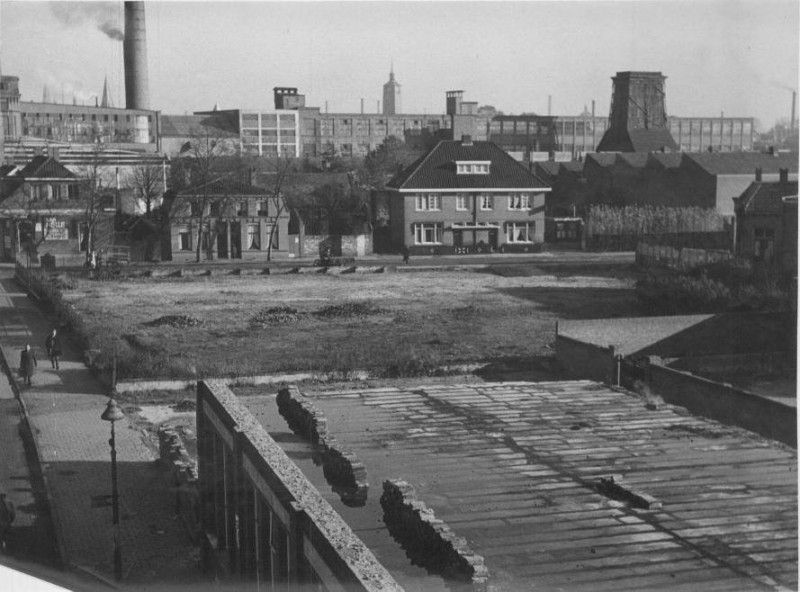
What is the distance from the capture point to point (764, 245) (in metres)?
15.5

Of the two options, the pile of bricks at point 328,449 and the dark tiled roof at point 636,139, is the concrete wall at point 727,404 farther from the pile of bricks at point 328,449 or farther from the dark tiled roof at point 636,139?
the dark tiled roof at point 636,139

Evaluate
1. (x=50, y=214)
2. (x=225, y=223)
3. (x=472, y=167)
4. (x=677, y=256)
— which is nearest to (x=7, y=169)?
(x=50, y=214)

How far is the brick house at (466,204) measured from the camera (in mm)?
35188

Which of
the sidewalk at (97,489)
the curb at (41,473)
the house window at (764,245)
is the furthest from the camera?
the house window at (764,245)

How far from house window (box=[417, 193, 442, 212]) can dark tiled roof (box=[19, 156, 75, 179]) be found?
11371mm

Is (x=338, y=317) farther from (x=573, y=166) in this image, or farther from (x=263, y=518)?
(x=573, y=166)

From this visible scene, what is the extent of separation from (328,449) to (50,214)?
2591 centimetres

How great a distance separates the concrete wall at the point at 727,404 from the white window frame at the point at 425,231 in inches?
874

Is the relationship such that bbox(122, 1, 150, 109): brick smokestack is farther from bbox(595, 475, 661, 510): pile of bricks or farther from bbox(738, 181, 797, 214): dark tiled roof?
bbox(595, 475, 661, 510): pile of bricks

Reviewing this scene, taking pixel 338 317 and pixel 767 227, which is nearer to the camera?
pixel 767 227

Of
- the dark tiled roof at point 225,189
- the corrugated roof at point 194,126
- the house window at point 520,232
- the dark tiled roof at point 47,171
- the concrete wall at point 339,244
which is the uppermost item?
the corrugated roof at point 194,126

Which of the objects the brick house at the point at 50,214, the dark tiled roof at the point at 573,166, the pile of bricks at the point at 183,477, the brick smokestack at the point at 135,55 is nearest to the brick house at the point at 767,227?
the pile of bricks at the point at 183,477

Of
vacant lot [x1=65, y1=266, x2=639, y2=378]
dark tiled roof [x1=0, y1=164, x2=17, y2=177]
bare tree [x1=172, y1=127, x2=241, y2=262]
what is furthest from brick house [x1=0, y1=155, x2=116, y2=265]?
vacant lot [x1=65, y1=266, x2=639, y2=378]

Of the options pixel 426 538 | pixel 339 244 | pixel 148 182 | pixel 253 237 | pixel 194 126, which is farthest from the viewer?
pixel 194 126
